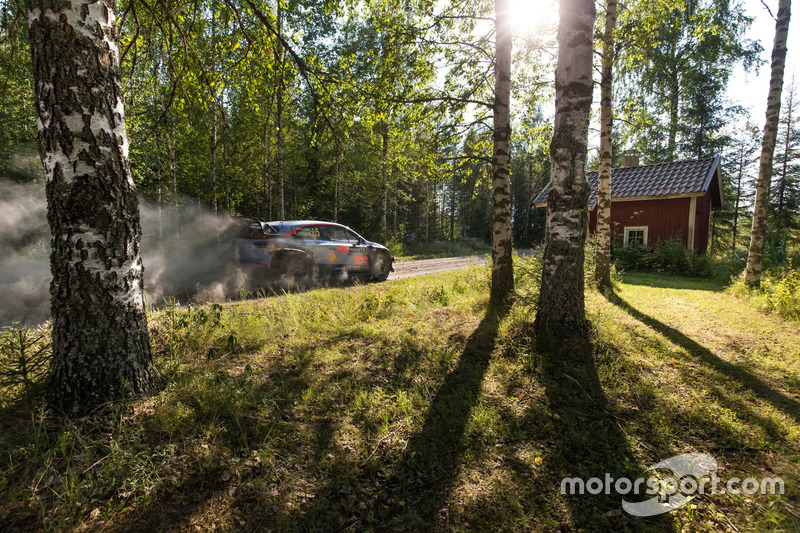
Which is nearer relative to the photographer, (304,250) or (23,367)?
(23,367)

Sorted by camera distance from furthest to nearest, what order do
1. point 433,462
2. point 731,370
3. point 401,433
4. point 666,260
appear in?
point 666,260 → point 731,370 → point 401,433 → point 433,462

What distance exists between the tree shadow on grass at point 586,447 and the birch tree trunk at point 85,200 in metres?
3.17

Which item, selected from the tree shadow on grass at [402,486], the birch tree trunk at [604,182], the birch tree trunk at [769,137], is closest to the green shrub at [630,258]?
the birch tree trunk at [769,137]

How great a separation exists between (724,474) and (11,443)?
4.60 m

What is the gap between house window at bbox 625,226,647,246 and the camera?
16050 millimetres

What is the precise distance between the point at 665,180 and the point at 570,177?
53.0 ft

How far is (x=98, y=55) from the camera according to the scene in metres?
2.43

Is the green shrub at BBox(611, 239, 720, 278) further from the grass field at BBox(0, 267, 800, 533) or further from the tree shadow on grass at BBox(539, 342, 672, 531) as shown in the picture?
the tree shadow on grass at BBox(539, 342, 672, 531)

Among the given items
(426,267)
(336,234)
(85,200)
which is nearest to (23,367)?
(85,200)

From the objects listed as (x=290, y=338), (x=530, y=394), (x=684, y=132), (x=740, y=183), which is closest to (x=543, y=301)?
(x=530, y=394)

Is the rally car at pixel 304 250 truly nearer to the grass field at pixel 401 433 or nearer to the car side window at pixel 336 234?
the car side window at pixel 336 234

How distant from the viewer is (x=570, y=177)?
165 inches

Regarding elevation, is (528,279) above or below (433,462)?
above

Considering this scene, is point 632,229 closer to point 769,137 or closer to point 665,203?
point 665,203
